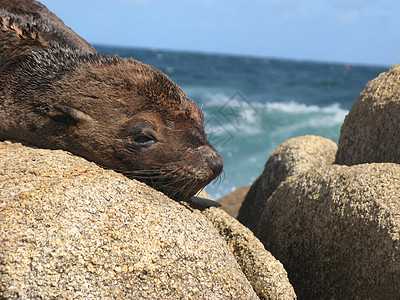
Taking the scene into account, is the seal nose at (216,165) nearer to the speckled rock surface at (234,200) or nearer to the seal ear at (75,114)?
the seal ear at (75,114)

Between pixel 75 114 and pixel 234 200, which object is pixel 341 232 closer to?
pixel 75 114

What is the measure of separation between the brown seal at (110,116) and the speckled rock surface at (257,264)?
21.9 inches

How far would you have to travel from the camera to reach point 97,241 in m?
2.84

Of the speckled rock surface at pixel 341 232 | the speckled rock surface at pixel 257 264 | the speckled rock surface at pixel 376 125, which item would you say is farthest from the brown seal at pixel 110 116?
the speckled rock surface at pixel 376 125

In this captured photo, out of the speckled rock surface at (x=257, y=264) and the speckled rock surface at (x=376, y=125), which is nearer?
the speckled rock surface at (x=257, y=264)

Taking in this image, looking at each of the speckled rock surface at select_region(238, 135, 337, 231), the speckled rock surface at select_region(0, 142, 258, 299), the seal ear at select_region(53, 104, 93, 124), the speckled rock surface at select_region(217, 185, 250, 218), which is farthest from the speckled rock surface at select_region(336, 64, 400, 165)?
the speckled rock surface at select_region(217, 185, 250, 218)

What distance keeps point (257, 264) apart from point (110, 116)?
1709 mm

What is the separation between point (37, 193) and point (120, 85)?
1.12m

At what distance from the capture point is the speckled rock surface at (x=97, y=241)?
8.76 feet

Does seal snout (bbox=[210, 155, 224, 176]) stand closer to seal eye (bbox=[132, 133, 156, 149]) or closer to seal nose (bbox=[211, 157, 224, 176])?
seal nose (bbox=[211, 157, 224, 176])

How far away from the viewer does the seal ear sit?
3.54 meters

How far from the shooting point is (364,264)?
3604 millimetres

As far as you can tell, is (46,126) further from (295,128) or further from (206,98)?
(206,98)

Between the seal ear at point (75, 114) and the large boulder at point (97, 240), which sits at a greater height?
the seal ear at point (75, 114)
